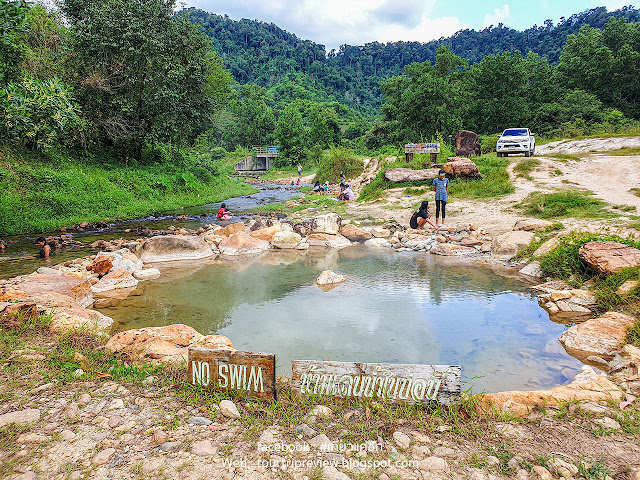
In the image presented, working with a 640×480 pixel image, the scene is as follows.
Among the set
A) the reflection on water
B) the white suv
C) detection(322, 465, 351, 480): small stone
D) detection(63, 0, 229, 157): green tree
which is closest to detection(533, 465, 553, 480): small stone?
detection(322, 465, 351, 480): small stone

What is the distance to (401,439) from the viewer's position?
2744 mm

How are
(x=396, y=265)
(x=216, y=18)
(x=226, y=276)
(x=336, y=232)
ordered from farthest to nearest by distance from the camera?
(x=216, y=18) < (x=336, y=232) < (x=396, y=265) < (x=226, y=276)

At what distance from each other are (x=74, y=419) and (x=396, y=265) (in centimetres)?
722

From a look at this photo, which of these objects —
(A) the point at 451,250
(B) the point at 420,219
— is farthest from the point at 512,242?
(B) the point at 420,219

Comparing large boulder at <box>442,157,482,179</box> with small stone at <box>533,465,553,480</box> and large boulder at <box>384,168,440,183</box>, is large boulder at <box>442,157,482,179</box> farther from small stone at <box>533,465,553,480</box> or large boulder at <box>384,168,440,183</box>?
small stone at <box>533,465,553,480</box>

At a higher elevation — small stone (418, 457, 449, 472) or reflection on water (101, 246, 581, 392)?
small stone (418, 457, 449, 472)

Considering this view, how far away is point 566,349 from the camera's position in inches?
182

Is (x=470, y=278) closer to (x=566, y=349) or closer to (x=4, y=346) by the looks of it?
(x=566, y=349)

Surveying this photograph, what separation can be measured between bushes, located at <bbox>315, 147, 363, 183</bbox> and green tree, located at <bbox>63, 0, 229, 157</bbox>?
1135cm

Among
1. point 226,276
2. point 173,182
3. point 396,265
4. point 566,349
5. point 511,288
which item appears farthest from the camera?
point 173,182

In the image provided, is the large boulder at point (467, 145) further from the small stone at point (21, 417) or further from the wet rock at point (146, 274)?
the small stone at point (21, 417)

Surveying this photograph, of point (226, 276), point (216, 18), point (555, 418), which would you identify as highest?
point (216, 18)

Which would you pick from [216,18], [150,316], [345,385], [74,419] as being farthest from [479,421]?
[216,18]

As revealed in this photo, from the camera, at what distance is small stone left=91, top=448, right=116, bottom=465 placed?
2.41 meters
